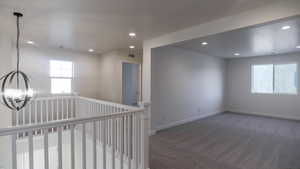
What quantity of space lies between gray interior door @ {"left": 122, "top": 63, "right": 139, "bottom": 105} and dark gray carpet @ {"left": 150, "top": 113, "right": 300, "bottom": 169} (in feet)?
9.10

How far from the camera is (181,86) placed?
517 cm

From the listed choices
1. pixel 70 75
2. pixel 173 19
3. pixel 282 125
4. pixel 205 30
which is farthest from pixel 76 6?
pixel 282 125

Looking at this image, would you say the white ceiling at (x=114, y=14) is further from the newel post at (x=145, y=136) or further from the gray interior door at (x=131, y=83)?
the gray interior door at (x=131, y=83)

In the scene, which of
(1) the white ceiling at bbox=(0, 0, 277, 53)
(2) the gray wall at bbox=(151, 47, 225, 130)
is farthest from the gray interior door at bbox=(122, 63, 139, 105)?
(1) the white ceiling at bbox=(0, 0, 277, 53)

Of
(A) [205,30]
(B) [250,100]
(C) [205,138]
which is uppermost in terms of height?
(A) [205,30]

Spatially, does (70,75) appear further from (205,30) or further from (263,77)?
(263,77)

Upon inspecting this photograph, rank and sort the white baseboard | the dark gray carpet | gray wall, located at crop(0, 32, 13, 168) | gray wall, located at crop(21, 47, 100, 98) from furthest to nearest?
gray wall, located at crop(21, 47, 100, 98) → the white baseboard → gray wall, located at crop(0, 32, 13, 168) → the dark gray carpet

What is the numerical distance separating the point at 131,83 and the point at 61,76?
9.07 ft

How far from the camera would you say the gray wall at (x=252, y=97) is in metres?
5.85

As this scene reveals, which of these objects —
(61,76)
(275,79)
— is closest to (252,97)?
(275,79)

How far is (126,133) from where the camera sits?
2332 mm

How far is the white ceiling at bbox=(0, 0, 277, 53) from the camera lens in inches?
91.7

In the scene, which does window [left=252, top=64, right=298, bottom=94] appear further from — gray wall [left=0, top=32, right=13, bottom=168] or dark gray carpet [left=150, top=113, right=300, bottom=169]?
gray wall [left=0, top=32, right=13, bottom=168]

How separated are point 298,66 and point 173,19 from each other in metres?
5.75
